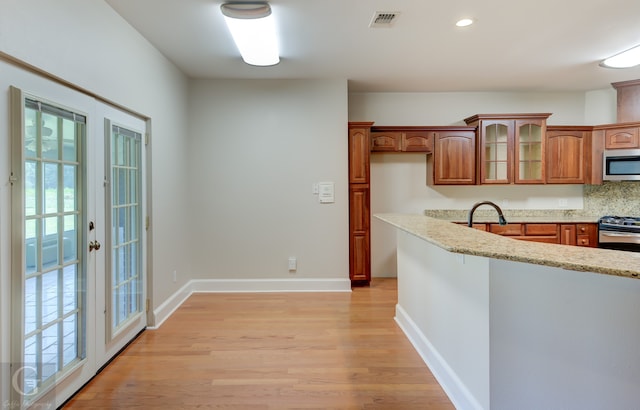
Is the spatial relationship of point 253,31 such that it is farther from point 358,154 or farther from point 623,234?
point 623,234

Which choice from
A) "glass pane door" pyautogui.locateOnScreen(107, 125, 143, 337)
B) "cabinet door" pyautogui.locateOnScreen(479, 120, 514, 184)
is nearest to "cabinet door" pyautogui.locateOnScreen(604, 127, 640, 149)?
"cabinet door" pyautogui.locateOnScreen(479, 120, 514, 184)

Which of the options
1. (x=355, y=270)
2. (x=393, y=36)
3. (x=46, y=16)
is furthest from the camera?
(x=355, y=270)

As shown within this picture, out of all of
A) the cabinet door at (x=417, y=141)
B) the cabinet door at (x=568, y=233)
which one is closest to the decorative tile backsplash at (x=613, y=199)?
the cabinet door at (x=568, y=233)

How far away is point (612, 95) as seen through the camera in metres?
4.89

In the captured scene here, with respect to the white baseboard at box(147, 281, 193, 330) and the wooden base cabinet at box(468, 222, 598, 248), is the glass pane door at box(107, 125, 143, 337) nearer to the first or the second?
the white baseboard at box(147, 281, 193, 330)

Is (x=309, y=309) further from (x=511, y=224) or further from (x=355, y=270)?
(x=511, y=224)

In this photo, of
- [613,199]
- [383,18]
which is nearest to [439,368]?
[383,18]

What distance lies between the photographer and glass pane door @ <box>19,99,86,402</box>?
1.85 meters

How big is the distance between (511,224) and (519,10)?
2.73 meters

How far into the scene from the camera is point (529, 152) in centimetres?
471

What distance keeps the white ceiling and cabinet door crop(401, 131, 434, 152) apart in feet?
2.14

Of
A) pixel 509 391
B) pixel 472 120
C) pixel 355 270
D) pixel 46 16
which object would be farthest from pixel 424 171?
pixel 46 16

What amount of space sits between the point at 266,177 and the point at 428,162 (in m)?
2.31

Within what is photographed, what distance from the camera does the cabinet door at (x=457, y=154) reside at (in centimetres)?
475
